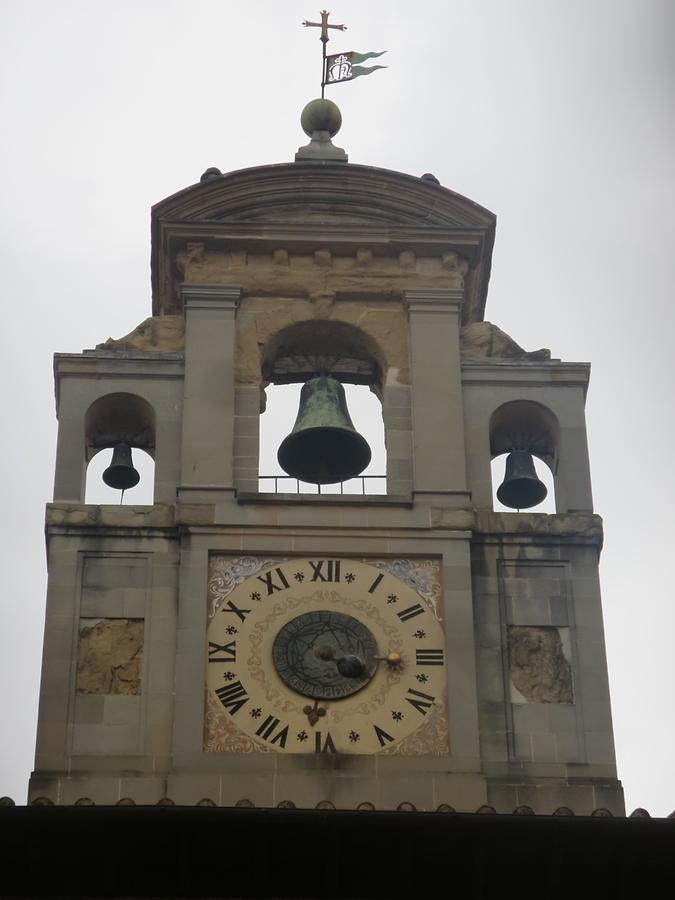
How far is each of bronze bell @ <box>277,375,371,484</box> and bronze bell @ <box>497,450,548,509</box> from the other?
1.68m

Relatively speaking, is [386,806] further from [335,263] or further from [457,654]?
[335,263]

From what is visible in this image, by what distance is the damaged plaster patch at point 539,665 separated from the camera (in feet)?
94.7

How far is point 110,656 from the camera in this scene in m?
28.9

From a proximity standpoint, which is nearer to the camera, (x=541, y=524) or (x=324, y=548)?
(x=324, y=548)

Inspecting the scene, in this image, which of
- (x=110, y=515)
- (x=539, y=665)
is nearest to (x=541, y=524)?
(x=539, y=665)

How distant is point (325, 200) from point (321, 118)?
2469 millimetres

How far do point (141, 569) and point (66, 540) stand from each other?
2.93ft

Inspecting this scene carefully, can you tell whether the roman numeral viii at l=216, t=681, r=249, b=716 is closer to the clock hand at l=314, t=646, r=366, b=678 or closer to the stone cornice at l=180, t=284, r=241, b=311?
the clock hand at l=314, t=646, r=366, b=678

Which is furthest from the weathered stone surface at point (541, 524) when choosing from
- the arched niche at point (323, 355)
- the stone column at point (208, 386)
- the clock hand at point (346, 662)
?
the stone column at point (208, 386)

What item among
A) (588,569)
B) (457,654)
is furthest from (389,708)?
(588,569)

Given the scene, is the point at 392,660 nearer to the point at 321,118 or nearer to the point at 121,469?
the point at 121,469

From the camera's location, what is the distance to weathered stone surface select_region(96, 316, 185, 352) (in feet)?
103

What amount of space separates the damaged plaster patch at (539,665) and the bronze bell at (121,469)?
5.18m

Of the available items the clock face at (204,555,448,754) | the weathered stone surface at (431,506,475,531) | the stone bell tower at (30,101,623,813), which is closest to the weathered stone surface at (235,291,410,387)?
the stone bell tower at (30,101,623,813)
